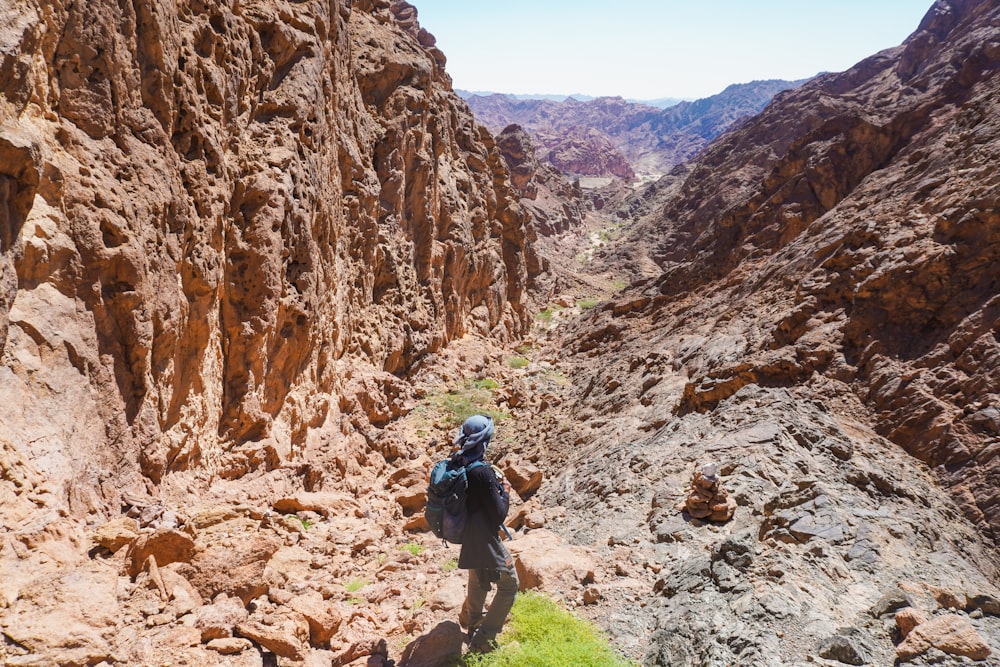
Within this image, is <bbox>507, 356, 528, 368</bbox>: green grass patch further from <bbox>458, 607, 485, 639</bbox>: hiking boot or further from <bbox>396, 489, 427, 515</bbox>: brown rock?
<bbox>458, 607, 485, 639</bbox>: hiking boot

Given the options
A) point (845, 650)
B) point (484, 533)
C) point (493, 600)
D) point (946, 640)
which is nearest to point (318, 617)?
point (493, 600)

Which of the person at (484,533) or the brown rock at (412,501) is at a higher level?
the person at (484,533)

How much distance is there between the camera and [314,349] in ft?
28.1

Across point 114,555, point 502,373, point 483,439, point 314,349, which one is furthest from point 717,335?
point 114,555

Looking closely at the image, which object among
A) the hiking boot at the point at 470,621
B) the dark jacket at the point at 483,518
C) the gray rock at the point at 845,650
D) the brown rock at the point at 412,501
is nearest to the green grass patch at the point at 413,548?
the brown rock at the point at 412,501

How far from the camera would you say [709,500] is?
236 inches

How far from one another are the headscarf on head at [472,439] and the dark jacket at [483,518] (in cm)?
11

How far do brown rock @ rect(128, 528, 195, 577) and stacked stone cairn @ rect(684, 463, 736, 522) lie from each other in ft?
15.4

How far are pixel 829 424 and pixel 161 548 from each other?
7.18 m

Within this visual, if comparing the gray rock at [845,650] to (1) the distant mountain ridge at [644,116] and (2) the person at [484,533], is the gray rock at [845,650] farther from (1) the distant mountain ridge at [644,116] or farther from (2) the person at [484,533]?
(1) the distant mountain ridge at [644,116]

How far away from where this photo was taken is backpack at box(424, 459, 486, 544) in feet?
12.8

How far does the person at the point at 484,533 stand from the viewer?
12.9 feet

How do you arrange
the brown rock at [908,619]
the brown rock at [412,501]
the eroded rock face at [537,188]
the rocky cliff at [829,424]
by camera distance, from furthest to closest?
the eroded rock face at [537,188], the brown rock at [412,501], the rocky cliff at [829,424], the brown rock at [908,619]

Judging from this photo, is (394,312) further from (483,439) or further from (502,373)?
(483,439)
